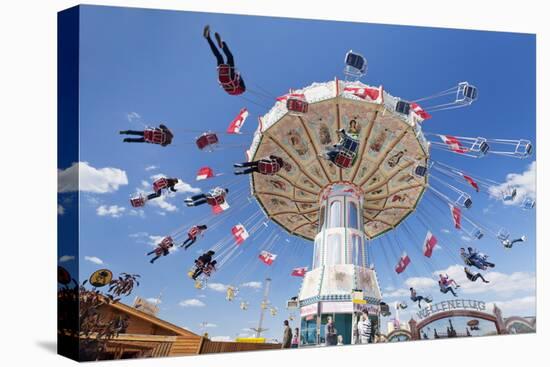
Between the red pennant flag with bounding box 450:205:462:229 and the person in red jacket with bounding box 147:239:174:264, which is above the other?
the red pennant flag with bounding box 450:205:462:229

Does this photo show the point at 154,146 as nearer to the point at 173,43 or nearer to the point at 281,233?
the point at 173,43

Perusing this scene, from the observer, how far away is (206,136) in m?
16.1

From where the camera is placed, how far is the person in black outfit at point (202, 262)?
16.0 m

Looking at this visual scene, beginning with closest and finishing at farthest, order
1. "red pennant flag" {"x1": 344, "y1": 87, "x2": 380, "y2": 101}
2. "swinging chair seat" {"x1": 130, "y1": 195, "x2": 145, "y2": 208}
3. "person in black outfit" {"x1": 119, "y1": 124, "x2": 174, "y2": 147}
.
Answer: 1. "person in black outfit" {"x1": 119, "y1": 124, "x2": 174, "y2": 147}
2. "swinging chair seat" {"x1": 130, "y1": 195, "x2": 145, "y2": 208}
3. "red pennant flag" {"x1": 344, "y1": 87, "x2": 380, "y2": 101}

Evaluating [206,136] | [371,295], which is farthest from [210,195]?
[371,295]

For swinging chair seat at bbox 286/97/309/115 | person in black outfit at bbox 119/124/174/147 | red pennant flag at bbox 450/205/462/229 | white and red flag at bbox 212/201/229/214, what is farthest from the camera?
red pennant flag at bbox 450/205/462/229

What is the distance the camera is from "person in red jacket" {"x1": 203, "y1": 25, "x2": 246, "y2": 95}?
15812 mm

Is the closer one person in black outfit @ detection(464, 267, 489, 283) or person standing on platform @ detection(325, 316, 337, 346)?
person standing on platform @ detection(325, 316, 337, 346)

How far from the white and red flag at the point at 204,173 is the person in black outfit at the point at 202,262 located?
1.29m

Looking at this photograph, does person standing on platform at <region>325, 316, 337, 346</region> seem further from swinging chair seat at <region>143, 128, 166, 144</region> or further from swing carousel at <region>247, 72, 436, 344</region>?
swinging chair seat at <region>143, 128, 166, 144</region>

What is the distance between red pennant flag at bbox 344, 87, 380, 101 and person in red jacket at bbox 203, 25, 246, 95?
2122mm

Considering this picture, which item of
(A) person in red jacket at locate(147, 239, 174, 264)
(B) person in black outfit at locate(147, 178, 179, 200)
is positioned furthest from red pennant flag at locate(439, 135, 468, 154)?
(A) person in red jacket at locate(147, 239, 174, 264)

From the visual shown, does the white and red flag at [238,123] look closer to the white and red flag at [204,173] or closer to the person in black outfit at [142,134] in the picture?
the white and red flag at [204,173]

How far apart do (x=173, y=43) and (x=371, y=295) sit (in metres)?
5.95
